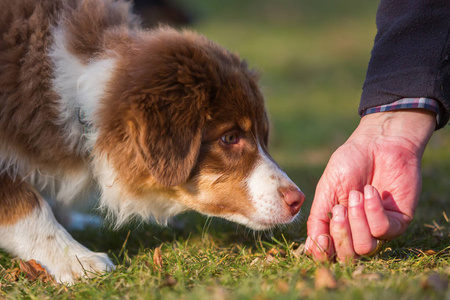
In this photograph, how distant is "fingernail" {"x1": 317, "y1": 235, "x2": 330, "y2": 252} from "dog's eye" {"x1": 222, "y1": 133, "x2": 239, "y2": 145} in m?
0.85

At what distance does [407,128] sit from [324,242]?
0.83 meters

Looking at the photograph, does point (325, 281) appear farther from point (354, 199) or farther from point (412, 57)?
point (412, 57)

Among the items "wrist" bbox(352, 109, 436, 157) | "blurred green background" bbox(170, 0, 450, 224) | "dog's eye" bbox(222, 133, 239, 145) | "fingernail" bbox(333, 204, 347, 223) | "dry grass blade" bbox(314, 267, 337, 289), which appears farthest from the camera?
"blurred green background" bbox(170, 0, 450, 224)

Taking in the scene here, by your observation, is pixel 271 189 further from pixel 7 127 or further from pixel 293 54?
pixel 293 54

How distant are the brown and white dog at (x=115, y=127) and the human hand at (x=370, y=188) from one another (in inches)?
12.6

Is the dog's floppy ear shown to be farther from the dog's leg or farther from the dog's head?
the dog's leg

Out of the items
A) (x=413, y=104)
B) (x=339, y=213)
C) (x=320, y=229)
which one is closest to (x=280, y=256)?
(x=320, y=229)

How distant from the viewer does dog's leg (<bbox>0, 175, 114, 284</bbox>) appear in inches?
131

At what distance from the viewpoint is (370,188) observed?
9.26 ft

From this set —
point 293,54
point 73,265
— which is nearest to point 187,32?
point 73,265

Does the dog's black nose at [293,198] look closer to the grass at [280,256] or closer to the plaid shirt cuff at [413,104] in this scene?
the grass at [280,256]

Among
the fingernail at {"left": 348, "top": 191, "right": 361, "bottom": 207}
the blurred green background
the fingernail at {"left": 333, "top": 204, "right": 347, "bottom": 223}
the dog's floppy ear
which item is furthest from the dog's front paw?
the blurred green background

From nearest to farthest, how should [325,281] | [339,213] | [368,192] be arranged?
1. [325,281]
2. [368,192]
3. [339,213]

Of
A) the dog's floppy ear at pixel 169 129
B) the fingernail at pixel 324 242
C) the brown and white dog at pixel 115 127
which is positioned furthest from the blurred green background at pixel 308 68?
the fingernail at pixel 324 242
